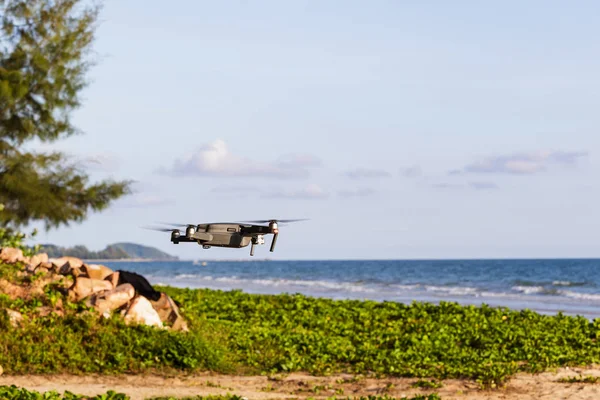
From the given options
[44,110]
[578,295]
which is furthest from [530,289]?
[44,110]

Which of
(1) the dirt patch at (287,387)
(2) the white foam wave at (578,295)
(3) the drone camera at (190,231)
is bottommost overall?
(1) the dirt patch at (287,387)

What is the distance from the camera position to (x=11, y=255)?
1708 centimetres

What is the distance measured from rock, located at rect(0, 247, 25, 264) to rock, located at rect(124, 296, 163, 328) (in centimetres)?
284

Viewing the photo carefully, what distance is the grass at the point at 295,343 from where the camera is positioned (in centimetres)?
1438

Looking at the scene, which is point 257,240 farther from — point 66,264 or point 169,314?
point 66,264

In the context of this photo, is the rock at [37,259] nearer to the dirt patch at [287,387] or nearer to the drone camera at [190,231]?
the dirt patch at [287,387]

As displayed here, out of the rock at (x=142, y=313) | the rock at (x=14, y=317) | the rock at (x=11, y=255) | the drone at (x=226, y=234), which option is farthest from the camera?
the rock at (x=11, y=255)

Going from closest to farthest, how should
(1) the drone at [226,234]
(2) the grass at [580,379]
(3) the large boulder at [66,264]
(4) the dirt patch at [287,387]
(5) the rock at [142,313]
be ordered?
(1) the drone at [226,234], (4) the dirt patch at [287,387], (2) the grass at [580,379], (5) the rock at [142,313], (3) the large boulder at [66,264]

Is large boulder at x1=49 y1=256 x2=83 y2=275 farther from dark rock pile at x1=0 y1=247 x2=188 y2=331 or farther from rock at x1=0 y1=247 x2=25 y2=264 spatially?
rock at x1=0 y1=247 x2=25 y2=264

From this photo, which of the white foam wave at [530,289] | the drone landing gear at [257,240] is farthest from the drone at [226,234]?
the white foam wave at [530,289]

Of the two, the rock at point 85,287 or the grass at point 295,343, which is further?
the rock at point 85,287

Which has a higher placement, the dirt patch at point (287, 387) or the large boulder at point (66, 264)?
the large boulder at point (66, 264)

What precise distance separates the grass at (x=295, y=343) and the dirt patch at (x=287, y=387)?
397mm

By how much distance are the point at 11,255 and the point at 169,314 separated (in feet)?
12.2
